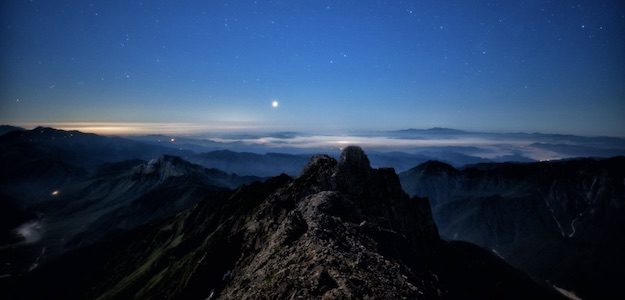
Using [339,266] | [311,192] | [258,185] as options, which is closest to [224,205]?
[258,185]

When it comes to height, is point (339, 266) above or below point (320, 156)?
below

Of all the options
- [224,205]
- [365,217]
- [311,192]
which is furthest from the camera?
[224,205]

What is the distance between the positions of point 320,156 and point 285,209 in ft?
97.3

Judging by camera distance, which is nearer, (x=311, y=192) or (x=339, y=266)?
(x=339, y=266)

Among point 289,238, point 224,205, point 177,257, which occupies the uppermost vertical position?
point 289,238

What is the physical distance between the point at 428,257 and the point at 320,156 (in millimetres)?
42273

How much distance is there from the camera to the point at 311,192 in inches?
3155

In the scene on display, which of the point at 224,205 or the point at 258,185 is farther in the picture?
the point at 224,205

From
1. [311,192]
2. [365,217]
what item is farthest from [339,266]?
[311,192]

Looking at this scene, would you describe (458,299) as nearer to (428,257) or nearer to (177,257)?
(428,257)

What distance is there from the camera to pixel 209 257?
7075 cm

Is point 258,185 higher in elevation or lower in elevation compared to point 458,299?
higher

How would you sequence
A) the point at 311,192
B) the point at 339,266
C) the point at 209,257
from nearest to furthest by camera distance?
the point at 339,266 < the point at 209,257 < the point at 311,192

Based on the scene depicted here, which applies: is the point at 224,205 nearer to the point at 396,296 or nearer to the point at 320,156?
the point at 320,156
